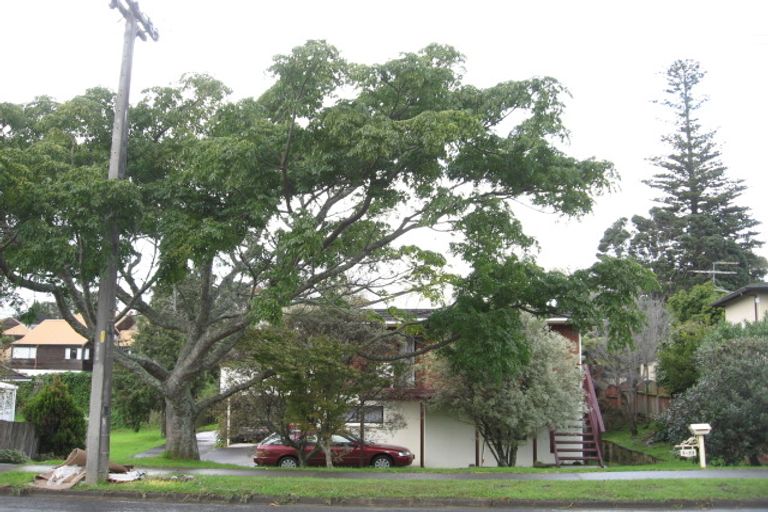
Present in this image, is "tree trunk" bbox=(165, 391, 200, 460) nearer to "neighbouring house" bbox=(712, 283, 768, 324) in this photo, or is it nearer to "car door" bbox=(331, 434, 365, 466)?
"car door" bbox=(331, 434, 365, 466)

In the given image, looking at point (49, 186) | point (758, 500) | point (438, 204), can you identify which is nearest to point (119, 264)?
point (49, 186)

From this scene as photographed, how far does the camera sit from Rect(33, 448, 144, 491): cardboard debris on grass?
12.3 m

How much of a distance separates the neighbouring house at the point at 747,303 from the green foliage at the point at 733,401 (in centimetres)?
883

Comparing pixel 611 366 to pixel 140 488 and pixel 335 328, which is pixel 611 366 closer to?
pixel 335 328

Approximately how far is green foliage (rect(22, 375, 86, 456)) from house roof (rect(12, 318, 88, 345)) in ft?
121

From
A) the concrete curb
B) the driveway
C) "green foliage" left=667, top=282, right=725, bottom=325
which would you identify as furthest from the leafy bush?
"green foliage" left=667, top=282, right=725, bottom=325

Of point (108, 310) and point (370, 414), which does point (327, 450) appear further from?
point (108, 310)

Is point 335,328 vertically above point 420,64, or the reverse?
point 420,64

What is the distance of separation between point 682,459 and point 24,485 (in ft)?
55.9

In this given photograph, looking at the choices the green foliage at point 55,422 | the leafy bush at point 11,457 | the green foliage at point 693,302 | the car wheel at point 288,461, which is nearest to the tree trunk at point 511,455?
the car wheel at point 288,461

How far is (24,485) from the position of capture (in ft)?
40.7

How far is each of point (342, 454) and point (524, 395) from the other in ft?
18.1

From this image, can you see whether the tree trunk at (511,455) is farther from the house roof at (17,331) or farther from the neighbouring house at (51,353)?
the house roof at (17,331)

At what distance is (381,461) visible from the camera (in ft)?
71.0
